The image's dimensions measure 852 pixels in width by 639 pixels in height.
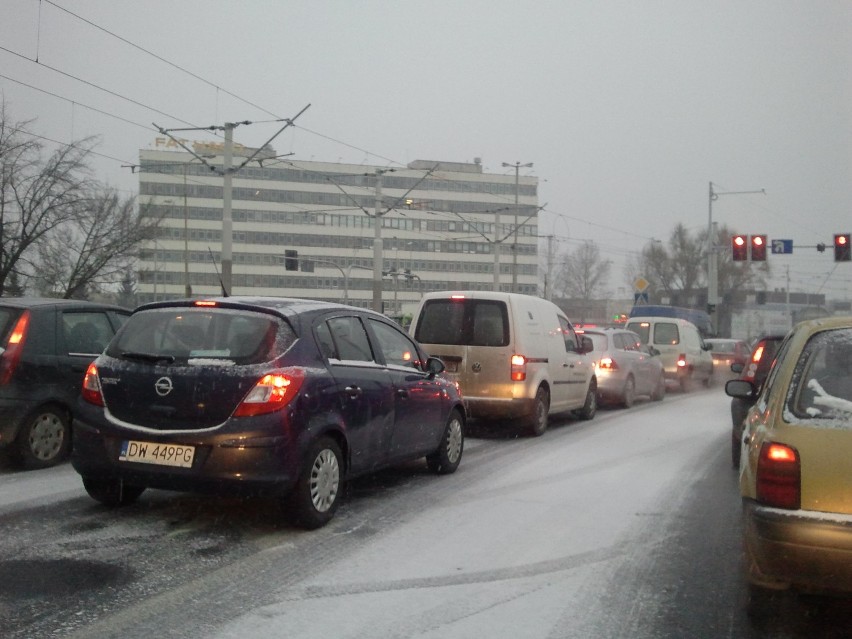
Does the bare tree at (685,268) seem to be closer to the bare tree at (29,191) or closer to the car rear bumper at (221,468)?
the bare tree at (29,191)

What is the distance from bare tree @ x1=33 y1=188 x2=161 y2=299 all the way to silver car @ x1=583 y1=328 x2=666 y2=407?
20317 mm

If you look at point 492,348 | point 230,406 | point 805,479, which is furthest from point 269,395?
point 492,348

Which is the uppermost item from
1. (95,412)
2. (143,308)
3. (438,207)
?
(438,207)

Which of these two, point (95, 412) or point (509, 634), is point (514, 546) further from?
point (95, 412)

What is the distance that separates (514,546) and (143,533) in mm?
2455

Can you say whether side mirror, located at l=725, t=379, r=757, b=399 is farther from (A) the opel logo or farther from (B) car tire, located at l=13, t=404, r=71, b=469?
(B) car tire, located at l=13, t=404, r=71, b=469

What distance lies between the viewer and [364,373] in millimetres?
Answer: 6902

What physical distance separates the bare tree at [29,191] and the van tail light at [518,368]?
20.7m

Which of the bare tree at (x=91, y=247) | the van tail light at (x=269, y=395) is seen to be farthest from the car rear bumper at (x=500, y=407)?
the bare tree at (x=91, y=247)

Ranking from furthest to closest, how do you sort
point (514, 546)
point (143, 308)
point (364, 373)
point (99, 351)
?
point (99, 351) < point (364, 373) < point (143, 308) < point (514, 546)

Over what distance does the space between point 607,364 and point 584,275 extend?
270 feet

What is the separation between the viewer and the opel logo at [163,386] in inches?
231

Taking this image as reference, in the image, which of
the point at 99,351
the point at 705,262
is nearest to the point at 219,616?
the point at 99,351

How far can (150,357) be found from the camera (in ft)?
19.8
